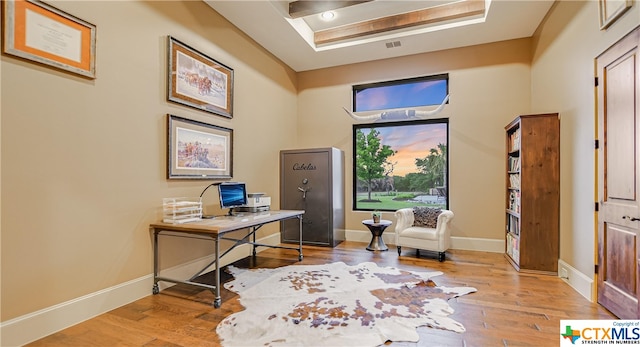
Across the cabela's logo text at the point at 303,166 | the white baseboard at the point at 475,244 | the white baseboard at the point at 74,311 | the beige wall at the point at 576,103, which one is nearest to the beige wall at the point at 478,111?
the white baseboard at the point at 475,244

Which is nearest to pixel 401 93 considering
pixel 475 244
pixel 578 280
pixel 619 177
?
pixel 475 244

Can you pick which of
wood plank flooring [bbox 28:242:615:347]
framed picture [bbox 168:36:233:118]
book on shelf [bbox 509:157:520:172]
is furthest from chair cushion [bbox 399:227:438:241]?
framed picture [bbox 168:36:233:118]

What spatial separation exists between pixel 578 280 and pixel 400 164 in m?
3.01

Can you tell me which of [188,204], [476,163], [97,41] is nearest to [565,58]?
[476,163]

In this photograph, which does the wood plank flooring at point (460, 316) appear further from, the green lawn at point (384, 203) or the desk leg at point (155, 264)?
the green lawn at point (384, 203)

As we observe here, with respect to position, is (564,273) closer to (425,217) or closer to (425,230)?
(425,230)

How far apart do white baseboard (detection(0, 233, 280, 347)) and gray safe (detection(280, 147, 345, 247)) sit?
7.41 ft

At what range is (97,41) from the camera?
103 inches

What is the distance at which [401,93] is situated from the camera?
5.53 metres

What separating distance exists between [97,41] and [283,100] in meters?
3.27

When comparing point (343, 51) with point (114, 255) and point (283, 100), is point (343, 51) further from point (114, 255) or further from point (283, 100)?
point (114, 255)

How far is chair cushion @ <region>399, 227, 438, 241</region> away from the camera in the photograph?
4301 mm

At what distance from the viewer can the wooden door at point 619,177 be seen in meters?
2.32

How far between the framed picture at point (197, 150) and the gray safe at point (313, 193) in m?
1.44
